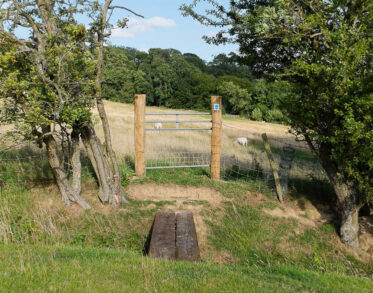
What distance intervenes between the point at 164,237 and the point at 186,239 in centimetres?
44

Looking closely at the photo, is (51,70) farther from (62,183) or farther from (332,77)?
(332,77)

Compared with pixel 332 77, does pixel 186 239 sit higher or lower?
lower

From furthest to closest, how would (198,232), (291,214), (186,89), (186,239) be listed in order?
(186,89) → (291,214) → (198,232) → (186,239)

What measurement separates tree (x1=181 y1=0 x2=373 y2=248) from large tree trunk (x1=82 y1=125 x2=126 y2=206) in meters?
4.84

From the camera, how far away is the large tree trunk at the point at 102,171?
821 cm

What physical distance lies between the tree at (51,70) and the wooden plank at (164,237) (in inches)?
85.0

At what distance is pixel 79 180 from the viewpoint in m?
8.49

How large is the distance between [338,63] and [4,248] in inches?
293

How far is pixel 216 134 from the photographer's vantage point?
10133 millimetres

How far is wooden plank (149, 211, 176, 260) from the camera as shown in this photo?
5.78 metres

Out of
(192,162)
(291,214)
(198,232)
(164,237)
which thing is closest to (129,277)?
(164,237)

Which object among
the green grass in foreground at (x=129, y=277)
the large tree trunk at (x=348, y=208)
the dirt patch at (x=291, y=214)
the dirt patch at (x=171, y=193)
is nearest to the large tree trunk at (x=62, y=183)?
the dirt patch at (x=171, y=193)

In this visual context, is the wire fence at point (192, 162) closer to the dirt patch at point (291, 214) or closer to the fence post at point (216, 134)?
the fence post at point (216, 134)

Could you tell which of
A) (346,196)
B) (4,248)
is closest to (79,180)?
(4,248)
